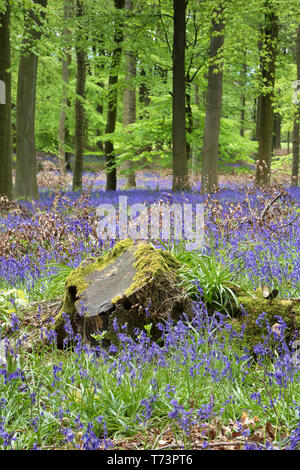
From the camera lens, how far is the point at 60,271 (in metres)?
5.61

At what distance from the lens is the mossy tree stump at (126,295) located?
4.03 meters

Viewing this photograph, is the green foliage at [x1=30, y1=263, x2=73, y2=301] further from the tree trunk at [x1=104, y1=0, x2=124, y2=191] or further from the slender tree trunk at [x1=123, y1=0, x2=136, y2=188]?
the slender tree trunk at [x1=123, y1=0, x2=136, y2=188]

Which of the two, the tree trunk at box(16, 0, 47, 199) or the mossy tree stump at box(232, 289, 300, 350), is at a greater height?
the tree trunk at box(16, 0, 47, 199)

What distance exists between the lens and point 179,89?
1315 centimetres

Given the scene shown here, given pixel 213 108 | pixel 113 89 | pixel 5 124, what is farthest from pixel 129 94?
pixel 5 124

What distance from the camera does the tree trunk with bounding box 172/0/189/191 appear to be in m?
13.1

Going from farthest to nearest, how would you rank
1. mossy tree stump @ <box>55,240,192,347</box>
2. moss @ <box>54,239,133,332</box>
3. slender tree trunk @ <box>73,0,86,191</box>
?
slender tree trunk @ <box>73,0,86,191</box>
moss @ <box>54,239,133,332</box>
mossy tree stump @ <box>55,240,192,347</box>

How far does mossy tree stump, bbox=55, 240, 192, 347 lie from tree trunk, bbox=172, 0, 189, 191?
28.6 ft

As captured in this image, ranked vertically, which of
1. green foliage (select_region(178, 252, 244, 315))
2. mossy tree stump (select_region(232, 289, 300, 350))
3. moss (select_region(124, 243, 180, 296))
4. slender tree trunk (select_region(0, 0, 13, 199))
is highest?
slender tree trunk (select_region(0, 0, 13, 199))

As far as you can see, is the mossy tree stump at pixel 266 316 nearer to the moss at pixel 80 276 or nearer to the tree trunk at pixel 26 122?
the moss at pixel 80 276

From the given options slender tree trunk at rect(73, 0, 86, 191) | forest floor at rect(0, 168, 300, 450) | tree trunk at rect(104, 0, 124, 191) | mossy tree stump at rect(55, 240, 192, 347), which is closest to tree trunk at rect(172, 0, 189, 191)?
tree trunk at rect(104, 0, 124, 191)

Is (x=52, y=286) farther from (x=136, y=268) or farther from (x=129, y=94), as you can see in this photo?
(x=129, y=94)
